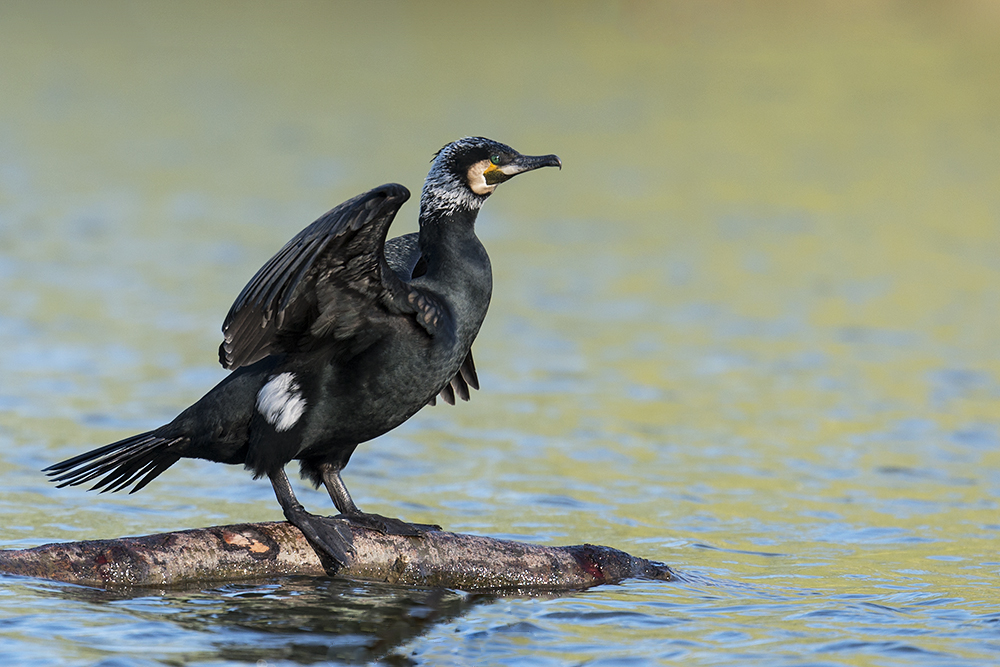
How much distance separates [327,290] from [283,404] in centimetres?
51

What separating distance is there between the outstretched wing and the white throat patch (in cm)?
15

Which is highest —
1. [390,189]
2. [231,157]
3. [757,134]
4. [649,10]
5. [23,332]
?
[649,10]

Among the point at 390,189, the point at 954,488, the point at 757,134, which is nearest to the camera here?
the point at 390,189

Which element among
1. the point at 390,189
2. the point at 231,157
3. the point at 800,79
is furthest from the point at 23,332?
the point at 800,79

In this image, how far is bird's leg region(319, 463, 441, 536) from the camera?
6.20 m

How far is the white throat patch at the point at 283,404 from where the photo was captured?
5.95 meters

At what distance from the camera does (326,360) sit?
6055 mm

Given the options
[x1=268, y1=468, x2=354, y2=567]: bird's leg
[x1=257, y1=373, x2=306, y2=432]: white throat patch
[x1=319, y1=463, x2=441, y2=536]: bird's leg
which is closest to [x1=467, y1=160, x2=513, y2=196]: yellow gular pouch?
[x1=257, y1=373, x2=306, y2=432]: white throat patch

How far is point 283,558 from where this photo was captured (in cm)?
613

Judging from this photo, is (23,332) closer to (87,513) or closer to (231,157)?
(87,513)

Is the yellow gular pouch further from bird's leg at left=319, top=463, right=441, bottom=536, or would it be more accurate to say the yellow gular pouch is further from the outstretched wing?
bird's leg at left=319, top=463, right=441, bottom=536

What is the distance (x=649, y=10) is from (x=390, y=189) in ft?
92.6

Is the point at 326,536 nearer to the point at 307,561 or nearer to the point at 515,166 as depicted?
the point at 307,561

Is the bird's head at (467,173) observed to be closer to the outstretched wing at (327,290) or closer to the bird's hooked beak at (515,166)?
the bird's hooked beak at (515,166)
